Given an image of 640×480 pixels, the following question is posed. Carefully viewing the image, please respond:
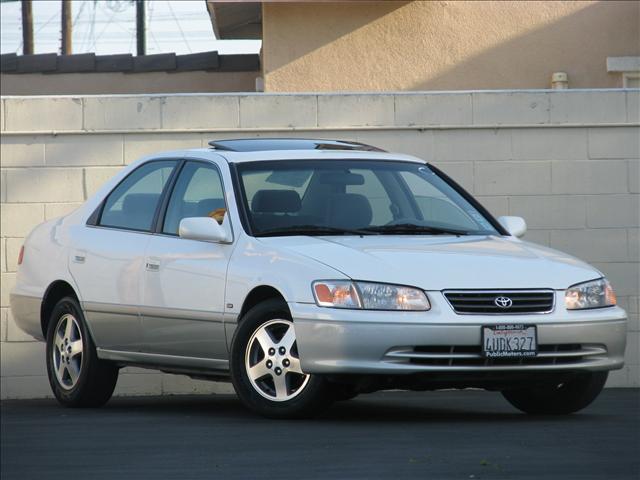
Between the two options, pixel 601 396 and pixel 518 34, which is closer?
pixel 601 396

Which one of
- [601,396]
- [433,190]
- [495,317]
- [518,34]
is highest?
[518,34]

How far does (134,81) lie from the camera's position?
2414cm

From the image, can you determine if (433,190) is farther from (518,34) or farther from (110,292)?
(518,34)

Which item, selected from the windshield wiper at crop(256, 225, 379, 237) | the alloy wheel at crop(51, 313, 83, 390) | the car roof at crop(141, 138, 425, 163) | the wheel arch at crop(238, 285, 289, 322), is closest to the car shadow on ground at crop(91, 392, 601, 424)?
the alloy wheel at crop(51, 313, 83, 390)

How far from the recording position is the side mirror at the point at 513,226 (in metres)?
9.57

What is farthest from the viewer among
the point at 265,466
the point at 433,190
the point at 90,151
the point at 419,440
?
the point at 90,151


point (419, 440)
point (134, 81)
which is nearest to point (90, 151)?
point (419, 440)

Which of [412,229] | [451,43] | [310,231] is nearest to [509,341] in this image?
[412,229]

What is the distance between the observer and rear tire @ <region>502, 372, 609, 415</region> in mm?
8914

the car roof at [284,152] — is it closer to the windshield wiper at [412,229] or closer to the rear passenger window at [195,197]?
the rear passenger window at [195,197]

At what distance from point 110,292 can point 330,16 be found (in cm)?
906

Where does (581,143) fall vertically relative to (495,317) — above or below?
above

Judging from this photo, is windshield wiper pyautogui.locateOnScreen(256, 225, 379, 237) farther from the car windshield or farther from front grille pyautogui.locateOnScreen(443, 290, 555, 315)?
front grille pyautogui.locateOnScreen(443, 290, 555, 315)

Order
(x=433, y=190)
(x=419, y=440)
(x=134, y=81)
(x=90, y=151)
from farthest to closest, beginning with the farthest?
(x=134, y=81) < (x=90, y=151) < (x=433, y=190) < (x=419, y=440)
